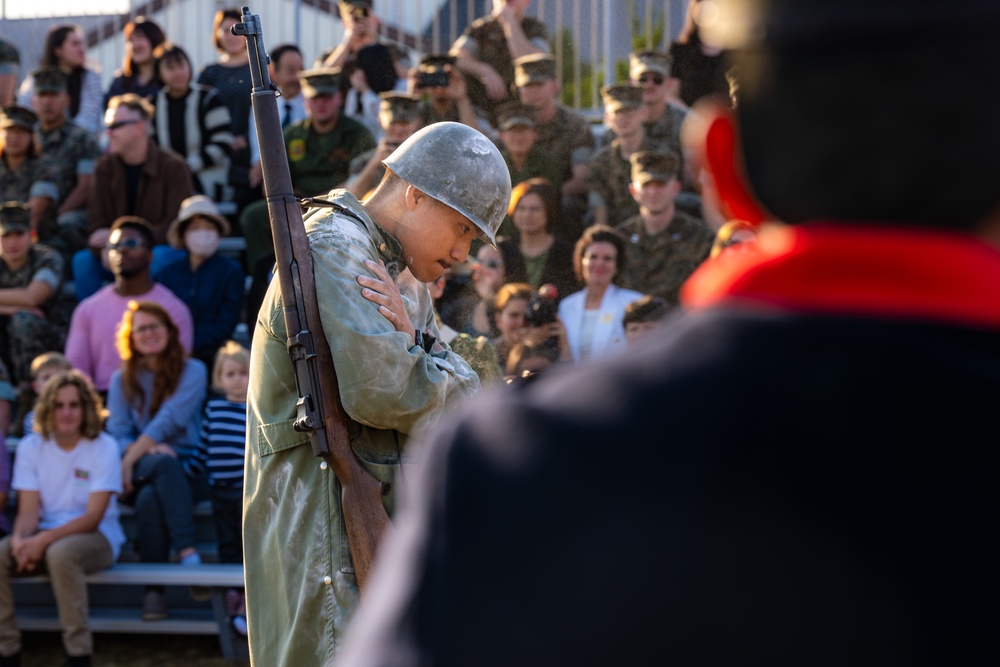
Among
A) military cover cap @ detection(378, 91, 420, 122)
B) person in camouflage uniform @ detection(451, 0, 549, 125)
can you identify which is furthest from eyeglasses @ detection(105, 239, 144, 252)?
person in camouflage uniform @ detection(451, 0, 549, 125)

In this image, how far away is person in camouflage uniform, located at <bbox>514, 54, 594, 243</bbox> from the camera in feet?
24.1

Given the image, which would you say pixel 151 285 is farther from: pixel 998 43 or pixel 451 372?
pixel 998 43

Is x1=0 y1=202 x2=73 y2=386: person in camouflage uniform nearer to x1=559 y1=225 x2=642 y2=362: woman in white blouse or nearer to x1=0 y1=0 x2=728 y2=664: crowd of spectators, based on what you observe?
x1=0 y1=0 x2=728 y2=664: crowd of spectators

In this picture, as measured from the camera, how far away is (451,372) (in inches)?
128

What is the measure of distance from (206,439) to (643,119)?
2903 mm

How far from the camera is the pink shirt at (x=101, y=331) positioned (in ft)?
24.7

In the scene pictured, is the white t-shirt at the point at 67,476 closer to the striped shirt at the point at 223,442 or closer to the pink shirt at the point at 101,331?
the striped shirt at the point at 223,442

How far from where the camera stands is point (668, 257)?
6.70 meters

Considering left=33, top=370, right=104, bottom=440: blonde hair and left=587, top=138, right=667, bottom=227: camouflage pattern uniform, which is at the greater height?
left=587, top=138, right=667, bottom=227: camouflage pattern uniform

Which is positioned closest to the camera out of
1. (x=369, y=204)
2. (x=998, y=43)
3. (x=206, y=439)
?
(x=998, y=43)

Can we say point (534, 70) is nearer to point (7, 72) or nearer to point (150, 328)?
point (150, 328)

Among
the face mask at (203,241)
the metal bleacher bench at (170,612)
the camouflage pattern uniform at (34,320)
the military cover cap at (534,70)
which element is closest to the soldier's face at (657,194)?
the military cover cap at (534,70)

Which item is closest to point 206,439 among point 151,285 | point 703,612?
point 151,285

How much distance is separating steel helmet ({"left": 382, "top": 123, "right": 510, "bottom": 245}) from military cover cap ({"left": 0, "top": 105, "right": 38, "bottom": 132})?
20.1 feet
